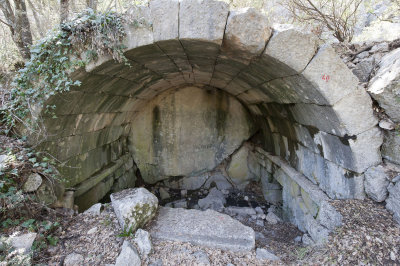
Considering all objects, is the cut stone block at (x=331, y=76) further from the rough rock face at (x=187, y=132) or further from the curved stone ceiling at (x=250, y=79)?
the rough rock face at (x=187, y=132)

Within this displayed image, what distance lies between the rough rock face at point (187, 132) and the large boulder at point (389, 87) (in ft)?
11.9

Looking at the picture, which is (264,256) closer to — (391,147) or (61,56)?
(391,147)

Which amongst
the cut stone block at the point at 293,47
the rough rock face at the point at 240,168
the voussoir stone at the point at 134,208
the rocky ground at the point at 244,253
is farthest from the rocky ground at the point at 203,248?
the rough rock face at the point at 240,168

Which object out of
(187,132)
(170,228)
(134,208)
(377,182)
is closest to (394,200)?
(377,182)

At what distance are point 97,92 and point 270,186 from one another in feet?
13.5

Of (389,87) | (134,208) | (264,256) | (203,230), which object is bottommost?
(264,256)

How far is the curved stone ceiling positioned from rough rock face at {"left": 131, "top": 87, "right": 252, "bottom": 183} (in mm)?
1823

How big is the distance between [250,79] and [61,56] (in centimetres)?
251

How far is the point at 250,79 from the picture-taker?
3377 mm

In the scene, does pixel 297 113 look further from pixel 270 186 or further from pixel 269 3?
pixel 269 3

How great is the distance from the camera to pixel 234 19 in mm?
2115

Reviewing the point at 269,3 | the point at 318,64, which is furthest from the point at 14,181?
the point at 269,3

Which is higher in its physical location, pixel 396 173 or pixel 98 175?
pixel 396 173

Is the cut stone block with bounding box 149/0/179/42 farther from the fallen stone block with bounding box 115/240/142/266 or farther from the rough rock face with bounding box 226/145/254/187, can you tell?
the rough rock face with bounding box 226/145/254/187
